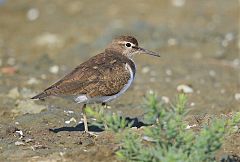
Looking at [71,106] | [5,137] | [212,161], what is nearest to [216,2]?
[71,106]

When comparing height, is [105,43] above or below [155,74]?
above

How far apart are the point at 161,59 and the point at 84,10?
199 inches

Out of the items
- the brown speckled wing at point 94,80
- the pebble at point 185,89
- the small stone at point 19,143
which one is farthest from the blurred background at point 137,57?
the small stone at point 19,143

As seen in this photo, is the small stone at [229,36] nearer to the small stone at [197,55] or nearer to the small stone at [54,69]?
the small stone at [197,55]

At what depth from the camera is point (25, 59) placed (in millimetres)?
15398

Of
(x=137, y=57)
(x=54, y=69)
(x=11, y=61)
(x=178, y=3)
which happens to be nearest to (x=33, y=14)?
(x=178, y=3)

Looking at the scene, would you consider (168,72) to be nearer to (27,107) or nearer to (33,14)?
(27,107)

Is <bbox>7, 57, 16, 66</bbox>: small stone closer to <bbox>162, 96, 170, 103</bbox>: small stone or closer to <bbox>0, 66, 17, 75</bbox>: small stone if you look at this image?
<bbox>0, 66, 17, 75</bbox>: small stone

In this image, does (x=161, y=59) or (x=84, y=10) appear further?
(x=84, y=10)

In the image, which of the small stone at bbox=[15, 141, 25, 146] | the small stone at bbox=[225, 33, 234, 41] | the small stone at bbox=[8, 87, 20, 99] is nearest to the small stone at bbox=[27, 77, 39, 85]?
the small stone at bbox=[8, 87, 20, 99]

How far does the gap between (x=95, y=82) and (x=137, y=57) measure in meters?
6.84

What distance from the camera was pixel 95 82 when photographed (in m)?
8.30

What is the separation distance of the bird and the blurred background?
99 centimetres

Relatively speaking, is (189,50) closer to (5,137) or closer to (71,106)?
(71,106)
